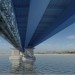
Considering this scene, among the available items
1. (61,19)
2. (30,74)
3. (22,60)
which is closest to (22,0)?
(61,19)

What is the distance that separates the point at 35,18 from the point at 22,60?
64060 mm

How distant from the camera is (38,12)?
1947 cm

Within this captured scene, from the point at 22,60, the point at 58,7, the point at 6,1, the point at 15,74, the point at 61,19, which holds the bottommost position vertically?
the point at 22,60

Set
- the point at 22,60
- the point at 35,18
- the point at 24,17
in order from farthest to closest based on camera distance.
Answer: the point at 22,60
the point at 24,17
the point at 35,18

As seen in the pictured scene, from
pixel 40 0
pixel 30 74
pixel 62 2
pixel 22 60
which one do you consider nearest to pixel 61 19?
pixel 62 2

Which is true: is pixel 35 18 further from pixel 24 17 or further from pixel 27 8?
pixel 24 17

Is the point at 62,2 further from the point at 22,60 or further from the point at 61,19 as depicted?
the point at 22,60

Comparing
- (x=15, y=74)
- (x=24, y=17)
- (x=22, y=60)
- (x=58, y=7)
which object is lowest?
(x=22, y=60)

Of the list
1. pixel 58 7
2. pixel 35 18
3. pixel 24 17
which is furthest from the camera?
pixel 24 17

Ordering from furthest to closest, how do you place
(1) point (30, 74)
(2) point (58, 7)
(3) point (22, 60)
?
(3) point (22, 60) → (1) point (30, 74) → (2) point (58, 7)

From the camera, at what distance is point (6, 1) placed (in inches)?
659

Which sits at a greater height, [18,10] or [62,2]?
[62,2]

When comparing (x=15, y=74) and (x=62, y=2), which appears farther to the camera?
(x=15, y=74)

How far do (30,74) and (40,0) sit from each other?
126 feet
